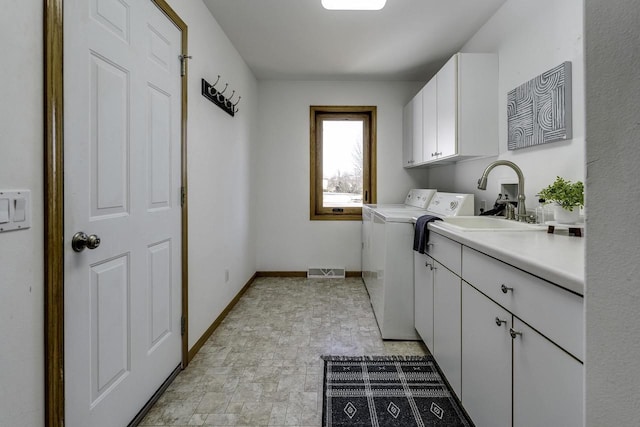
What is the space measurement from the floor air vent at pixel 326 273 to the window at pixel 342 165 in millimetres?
647

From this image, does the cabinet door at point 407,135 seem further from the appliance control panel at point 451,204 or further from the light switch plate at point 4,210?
the light switch plate at point 4,210

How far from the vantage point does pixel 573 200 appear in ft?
4.97

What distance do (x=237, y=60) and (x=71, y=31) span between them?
2.29m

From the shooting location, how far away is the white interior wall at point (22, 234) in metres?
0.89

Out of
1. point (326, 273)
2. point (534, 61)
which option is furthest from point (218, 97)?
point (326, 273)

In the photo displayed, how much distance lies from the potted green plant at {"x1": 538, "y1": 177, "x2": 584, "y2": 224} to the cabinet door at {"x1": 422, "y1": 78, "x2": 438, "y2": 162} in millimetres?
1465

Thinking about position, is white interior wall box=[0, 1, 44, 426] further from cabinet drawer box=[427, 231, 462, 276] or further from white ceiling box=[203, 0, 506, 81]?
white ceiling box=[203, 0, 506, 81]

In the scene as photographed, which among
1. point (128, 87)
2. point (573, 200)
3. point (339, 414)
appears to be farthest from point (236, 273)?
point (573, 200)

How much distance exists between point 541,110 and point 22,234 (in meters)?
2.44

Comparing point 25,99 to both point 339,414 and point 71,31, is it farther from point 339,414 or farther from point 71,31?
point 339,414

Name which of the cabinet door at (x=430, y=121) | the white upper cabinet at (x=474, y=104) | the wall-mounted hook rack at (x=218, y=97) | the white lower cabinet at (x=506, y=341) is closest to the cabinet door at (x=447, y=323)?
the white lower cabinet at (x=506, y=341)

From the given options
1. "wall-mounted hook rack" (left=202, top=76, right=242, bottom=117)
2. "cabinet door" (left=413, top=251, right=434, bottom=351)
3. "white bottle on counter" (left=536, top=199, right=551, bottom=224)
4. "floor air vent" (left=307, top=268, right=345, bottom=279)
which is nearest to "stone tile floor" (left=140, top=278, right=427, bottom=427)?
"cabinet door" (left=413, top=251, right=434, bottom=351)

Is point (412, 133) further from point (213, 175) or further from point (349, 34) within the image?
point (213, 175)

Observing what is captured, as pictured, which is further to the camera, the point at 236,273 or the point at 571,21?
Result: the point at 236,273
